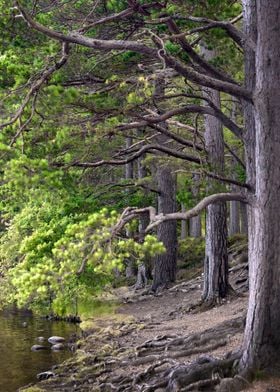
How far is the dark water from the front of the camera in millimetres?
13398

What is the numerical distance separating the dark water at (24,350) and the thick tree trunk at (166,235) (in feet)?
13.3

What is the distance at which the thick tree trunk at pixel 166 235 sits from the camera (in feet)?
71.0

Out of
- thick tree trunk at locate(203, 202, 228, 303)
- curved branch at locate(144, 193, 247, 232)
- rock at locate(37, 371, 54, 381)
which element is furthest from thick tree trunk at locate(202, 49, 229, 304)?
curved branch at locate(144, 193, 247, 232)

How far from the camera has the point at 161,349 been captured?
12500 mm

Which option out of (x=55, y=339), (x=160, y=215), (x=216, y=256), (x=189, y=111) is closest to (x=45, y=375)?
(x=55, y=339)

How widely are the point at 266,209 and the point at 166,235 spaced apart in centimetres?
1367

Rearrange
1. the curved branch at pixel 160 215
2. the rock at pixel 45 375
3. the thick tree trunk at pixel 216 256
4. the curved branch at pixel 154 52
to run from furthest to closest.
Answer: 1. the thick tree trunk at pixel 216 256
2. the rock at pixel 45 375
3. the curved branch at pixel 154 52
4. the curved branch at pixel 160 215

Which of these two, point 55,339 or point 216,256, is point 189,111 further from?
point 55,339

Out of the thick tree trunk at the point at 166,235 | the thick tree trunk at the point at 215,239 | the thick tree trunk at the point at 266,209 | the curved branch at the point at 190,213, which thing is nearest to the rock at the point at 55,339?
the thick tree trunk at the point at 215,239

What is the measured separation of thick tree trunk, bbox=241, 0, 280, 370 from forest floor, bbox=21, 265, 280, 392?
0.56 metres

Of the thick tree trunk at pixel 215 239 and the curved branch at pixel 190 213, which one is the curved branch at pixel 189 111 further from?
the thick tree trunk at pixel 215 239

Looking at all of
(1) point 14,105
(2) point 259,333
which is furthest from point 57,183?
(2) point 259,333

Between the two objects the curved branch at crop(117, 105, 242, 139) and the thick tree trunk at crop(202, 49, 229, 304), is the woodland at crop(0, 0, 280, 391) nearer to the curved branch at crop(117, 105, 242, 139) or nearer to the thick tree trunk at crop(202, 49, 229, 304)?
the curved branch at crop(117, 105, 242, 139)

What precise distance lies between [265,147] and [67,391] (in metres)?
6.52
